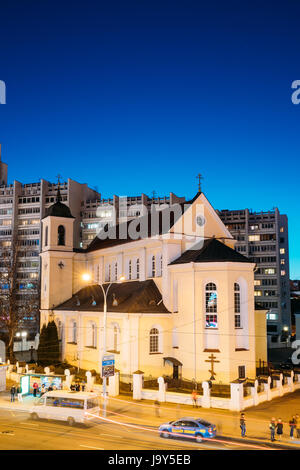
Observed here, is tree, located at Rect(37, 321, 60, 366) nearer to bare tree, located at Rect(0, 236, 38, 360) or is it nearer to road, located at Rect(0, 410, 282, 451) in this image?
bare tree, located at Rect(0, 236, 38, 360)

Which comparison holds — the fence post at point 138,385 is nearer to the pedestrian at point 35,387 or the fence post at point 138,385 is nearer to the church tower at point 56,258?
the pedestrian at point 35,387

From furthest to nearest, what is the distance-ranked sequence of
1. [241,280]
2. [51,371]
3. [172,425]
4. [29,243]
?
[29,243]
[51,371]
[241,280]
[172,425]

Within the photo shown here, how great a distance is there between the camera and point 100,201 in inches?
4392

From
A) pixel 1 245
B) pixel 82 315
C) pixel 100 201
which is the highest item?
pixel 100 201

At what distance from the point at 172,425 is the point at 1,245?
9226cm

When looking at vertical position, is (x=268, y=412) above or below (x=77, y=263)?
below

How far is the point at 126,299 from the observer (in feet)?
135

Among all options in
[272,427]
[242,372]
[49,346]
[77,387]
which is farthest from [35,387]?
[272,427]

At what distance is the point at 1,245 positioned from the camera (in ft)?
351
